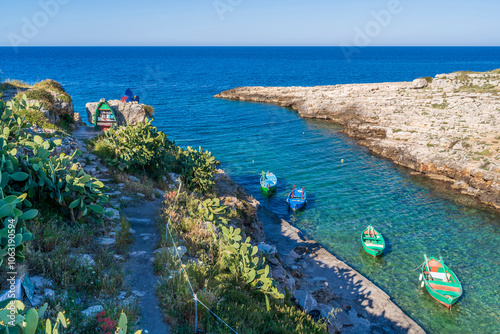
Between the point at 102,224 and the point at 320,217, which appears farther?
the point at 320,217

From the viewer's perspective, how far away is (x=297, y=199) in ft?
92.7

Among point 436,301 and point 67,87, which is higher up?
point 67,87

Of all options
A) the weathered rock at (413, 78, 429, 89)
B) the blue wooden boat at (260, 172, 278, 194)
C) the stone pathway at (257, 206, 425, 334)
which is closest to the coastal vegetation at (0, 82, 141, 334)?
the stone pathway at (257, 206, 425, 334)

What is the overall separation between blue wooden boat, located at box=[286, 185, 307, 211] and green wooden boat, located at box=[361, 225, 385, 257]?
6657mm

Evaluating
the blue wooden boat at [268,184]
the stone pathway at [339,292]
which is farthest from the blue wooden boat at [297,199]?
the stone pathway at [339,292]

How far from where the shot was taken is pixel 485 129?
35094mm

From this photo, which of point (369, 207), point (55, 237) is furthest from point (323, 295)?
point (369, 207)

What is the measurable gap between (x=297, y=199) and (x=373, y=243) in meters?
8.38

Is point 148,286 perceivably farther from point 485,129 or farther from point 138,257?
point 485,129

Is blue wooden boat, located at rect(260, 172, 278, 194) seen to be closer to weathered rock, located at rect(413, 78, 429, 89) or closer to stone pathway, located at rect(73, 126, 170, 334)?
stone pathway, located at rect(73, 126, 170, 334)

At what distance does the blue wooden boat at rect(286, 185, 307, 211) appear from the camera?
2786cm

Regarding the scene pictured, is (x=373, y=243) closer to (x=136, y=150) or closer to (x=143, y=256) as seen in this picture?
(x=136, y=150)

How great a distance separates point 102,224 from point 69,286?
3132mm

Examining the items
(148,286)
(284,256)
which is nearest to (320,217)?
(284,256)
